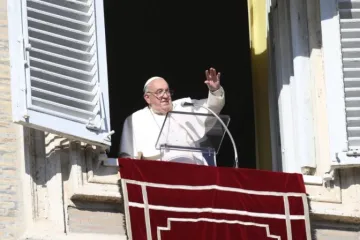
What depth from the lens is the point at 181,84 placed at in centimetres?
1817

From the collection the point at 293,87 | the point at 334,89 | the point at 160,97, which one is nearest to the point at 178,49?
the point at 160,97

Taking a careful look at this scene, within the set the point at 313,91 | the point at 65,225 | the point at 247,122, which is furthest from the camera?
the point at 247,122

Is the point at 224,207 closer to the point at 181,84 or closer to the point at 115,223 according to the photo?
the point at 115,223

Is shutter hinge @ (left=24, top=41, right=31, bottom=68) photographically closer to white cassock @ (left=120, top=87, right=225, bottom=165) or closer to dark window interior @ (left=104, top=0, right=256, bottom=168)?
white cassock @ (left=120, top=87, right=225, bottom=165)

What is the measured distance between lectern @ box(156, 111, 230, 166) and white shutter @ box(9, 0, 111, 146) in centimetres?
57

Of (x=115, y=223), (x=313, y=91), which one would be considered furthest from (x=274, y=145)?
(x=115, y=223)

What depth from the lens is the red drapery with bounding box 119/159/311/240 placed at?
15242mm

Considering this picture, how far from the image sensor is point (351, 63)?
16.0 metres

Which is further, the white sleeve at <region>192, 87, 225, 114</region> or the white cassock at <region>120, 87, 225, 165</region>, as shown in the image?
the white sleeve at <region>192, 87, 225, 114</region>

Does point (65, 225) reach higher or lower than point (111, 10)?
lower

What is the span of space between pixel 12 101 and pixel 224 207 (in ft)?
4.54

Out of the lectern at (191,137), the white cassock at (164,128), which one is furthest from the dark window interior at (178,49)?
the lectern at (191,137)

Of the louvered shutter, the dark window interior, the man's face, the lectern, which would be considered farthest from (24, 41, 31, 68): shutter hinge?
the dark window interior

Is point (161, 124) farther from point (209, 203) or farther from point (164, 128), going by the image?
point (209, 203)
